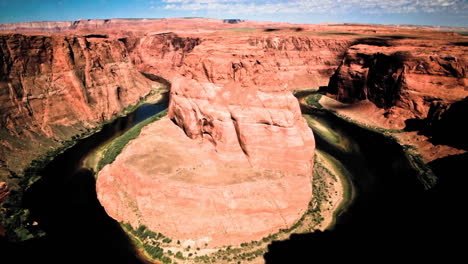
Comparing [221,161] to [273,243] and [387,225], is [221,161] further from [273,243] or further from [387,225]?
[387,225]

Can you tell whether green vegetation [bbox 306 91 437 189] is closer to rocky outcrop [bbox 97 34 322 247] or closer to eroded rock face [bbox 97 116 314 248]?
eroded rock face [bbox 97 116 314 248]

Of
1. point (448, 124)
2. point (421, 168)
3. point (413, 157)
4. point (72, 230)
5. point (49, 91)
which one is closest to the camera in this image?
point (72, 230)

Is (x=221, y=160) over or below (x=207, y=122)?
below

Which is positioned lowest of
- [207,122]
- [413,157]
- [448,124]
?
[413,157]

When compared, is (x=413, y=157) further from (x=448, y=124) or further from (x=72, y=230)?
(x=72, y=230)

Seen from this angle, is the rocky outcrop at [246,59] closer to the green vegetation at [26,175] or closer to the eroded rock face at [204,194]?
the eroded rock face at [204,194]

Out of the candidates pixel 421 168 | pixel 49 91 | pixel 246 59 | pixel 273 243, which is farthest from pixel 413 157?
pixel 49 91

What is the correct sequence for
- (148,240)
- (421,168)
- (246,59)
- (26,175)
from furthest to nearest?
(421,168)
(26,175)
(246,59)
(148,240)

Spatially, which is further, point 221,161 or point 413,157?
point 413,157

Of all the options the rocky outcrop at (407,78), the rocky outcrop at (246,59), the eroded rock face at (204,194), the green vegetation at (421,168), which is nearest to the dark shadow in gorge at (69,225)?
the eroded rock face at (204,194)
